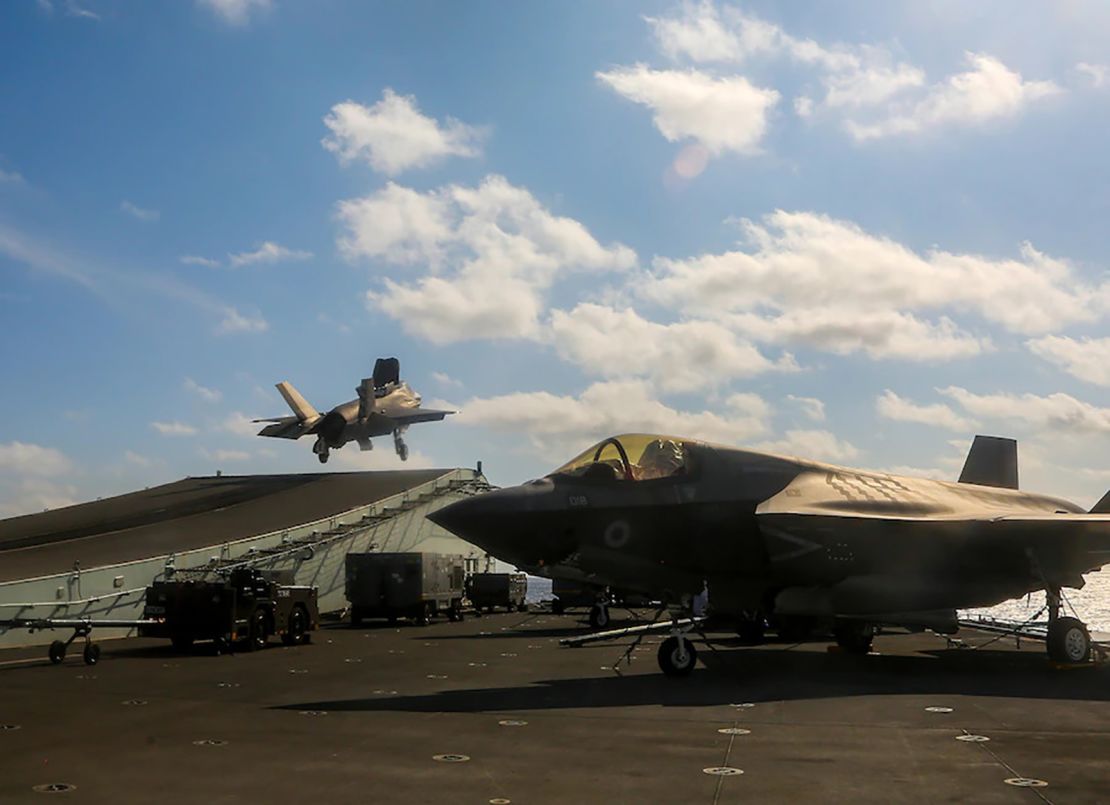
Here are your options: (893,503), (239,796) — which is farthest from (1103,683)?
(239,796)

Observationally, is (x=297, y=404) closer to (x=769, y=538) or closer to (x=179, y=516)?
(x=179, y=516)

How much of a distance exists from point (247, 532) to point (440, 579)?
33.7 feet

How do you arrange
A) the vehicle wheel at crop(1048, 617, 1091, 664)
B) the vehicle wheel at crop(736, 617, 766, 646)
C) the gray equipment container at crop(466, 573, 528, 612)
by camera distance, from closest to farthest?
1. the vehicle wheel at crop(1048, 617, 1091, 664)
2. the vehicle wheel at crop(736, 617, 766, 646)
3. the gray equipment container at crop(466, 573, 528, 612)

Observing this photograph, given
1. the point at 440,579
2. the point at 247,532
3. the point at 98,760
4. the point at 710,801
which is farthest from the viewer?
the point at 247,532

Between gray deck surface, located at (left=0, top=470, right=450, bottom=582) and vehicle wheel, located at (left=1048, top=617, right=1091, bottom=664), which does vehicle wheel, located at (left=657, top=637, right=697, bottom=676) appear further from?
gray deck surface, located at (left=0, top=470, right=450, bottom=582)

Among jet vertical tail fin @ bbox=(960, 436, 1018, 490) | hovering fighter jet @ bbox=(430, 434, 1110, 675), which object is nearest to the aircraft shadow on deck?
hovering fighter jet @ bbox=(430, 434, 1110, 675)

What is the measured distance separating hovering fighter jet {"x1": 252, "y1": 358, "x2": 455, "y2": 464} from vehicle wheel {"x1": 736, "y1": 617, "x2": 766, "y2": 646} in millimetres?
33394

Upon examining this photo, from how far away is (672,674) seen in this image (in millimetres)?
14875

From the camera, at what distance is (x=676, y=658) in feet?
48.8

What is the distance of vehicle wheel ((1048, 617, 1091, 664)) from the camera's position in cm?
1703

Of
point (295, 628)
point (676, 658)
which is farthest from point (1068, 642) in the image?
point (295, 628)

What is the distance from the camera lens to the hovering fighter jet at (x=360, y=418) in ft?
173

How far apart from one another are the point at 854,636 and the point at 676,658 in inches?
277

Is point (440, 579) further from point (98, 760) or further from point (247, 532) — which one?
point (98, 760)
